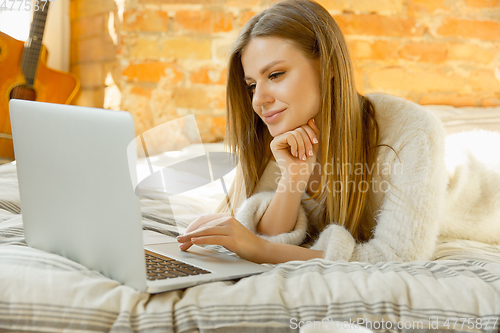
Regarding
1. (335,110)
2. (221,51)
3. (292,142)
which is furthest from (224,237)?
(221,51)

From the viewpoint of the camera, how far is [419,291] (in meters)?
0.57

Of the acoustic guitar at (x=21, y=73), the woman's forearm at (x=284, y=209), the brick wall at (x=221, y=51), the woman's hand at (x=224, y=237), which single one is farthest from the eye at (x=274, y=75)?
the acoustic guitar at (x=21, y=73)

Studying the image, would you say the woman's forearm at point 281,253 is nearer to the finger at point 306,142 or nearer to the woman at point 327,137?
the woman at point 327,137

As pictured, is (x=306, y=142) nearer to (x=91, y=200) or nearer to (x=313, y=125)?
(x=313, y=125)

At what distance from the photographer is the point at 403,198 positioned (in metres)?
0.91

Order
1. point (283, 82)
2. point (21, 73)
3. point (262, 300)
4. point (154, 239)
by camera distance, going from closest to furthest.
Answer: point (262, 300), point (154, 239), point (283, 82), point (21, 73)

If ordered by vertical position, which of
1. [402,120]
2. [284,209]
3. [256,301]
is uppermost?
[402,120]

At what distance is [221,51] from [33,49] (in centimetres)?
81

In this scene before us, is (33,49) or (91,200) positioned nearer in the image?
(91,200)

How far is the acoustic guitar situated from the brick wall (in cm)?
25

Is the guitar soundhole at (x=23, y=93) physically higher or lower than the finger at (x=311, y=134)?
lower

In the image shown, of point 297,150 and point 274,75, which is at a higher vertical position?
point 274,75

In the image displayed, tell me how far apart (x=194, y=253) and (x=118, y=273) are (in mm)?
222

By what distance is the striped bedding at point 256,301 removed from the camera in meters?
0.49
